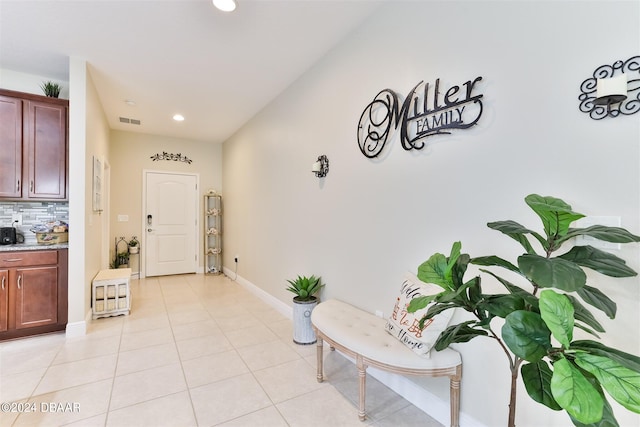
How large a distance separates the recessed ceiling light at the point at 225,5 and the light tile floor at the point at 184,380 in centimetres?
279

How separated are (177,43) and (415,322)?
3.05 meters

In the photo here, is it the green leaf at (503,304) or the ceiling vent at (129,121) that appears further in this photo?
the ceiling vent at (129,121)

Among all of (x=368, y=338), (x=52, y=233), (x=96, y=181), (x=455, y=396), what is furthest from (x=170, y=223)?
(x=455, y=396)

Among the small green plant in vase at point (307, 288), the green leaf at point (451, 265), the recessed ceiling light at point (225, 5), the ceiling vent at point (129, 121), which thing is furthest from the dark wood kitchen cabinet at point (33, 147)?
the green leaf at point (451, 265)

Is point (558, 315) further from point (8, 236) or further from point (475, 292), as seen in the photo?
point (8, 236)

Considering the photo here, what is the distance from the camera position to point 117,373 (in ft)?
7.43

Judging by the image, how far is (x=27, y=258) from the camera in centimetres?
283

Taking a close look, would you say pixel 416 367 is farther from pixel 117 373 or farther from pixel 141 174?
pixel 141 174

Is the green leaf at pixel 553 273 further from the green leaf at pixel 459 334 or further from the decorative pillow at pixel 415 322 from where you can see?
the decorative pillow at pixel 415 322

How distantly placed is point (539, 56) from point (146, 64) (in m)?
3.41

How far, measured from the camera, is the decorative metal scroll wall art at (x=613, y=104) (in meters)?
1.12

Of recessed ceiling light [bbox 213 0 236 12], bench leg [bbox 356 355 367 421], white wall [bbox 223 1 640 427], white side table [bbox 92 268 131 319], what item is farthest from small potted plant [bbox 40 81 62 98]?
bench leg [bbox 356 355 367 421]

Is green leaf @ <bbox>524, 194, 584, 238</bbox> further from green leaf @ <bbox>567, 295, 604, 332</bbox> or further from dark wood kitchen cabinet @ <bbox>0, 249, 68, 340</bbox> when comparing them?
dark wood kitchen cabinet @ <bbox>0, 249, 68, 340</bbox>

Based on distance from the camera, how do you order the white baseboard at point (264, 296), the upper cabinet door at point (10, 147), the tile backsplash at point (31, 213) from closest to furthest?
the upper cabinet door at point (10, 147) < the tile backsplash at point (31, 213) < the white baseboard at point (264, 296)
